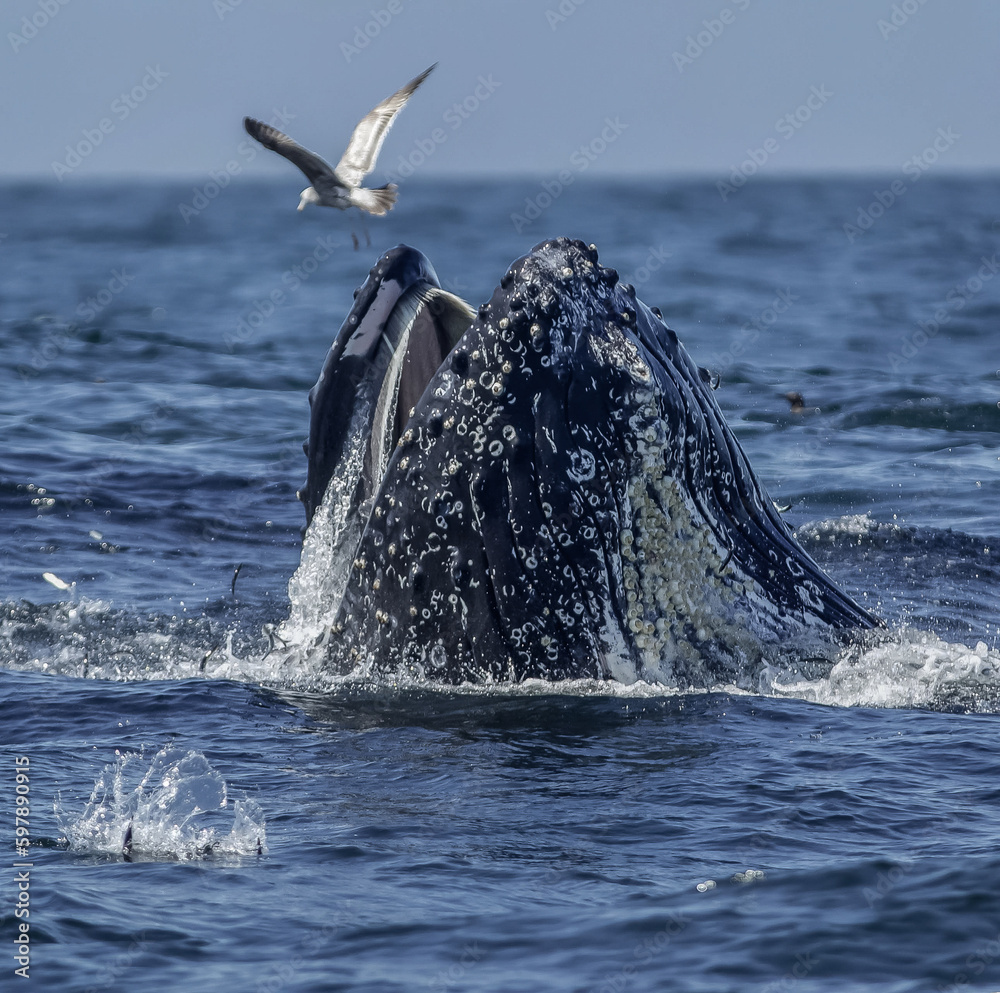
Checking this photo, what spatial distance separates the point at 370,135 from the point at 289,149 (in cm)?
113

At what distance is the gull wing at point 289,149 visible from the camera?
966 cm

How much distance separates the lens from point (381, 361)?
7938mm

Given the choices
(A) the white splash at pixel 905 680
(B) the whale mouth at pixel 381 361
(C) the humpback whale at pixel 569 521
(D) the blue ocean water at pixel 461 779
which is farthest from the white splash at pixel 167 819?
(A) the white splash at pixel 905 680

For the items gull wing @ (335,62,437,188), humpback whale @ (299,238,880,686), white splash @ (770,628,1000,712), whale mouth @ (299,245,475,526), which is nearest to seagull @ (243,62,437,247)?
gull wing @ (335,62,437,188)

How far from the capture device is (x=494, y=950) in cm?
515

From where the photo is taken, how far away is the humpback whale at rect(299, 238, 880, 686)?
6.94 meters

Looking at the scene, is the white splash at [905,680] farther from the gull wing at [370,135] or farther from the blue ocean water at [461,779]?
the gull wing at [370,135]

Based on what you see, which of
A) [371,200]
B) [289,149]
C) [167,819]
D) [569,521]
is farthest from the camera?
[371,200]

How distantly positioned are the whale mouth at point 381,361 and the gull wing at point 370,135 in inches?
111

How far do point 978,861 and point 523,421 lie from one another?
2.57 metres

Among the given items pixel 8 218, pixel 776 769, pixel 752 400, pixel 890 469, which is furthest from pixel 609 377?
pixel 8 218

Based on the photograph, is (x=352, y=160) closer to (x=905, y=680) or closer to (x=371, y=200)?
(x=371, y=200)

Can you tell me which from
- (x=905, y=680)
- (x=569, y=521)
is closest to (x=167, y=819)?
(x=569, y=521)

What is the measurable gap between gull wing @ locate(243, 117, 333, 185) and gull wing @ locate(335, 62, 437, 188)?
0.73ft
